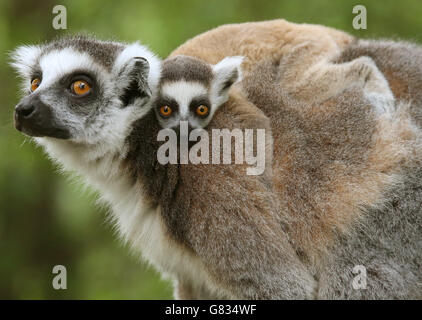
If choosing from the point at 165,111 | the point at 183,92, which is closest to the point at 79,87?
the point at 165,111

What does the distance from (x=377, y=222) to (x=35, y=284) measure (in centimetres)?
546

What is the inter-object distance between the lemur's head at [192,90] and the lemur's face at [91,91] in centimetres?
12

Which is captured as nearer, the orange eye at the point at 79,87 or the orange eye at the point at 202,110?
the orange eye at the point at 79,87

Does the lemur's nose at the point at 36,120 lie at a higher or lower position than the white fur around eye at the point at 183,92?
lower

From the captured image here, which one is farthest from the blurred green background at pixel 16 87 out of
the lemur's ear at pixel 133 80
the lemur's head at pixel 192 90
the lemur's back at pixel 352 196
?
the lemur's back at pixel 352 196

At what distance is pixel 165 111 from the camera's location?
3877mm

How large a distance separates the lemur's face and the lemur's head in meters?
0.12

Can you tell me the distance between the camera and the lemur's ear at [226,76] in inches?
160

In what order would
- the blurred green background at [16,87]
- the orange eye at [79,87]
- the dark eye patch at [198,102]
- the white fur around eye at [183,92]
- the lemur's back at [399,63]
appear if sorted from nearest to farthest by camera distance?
1. the orange eye at [79,87]
2. the white fur around eye at [183,92]
3. the dark eye patch at [198,102]
4. the lemur's back at [399,63]
5. the blurred green background at [16,87]

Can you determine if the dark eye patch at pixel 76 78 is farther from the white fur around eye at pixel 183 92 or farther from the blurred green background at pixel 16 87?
the blurred green background at pixel 16 87

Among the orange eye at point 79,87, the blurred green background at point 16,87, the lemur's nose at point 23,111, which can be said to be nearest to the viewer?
the lemur's nose at point 23,111

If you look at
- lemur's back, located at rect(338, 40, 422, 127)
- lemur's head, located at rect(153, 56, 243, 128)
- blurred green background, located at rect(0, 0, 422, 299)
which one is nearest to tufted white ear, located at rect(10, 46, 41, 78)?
lemur's head, located at rect(153, 56, 243, 128)

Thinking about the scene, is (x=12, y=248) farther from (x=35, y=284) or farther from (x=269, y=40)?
(x=269, y=40)
